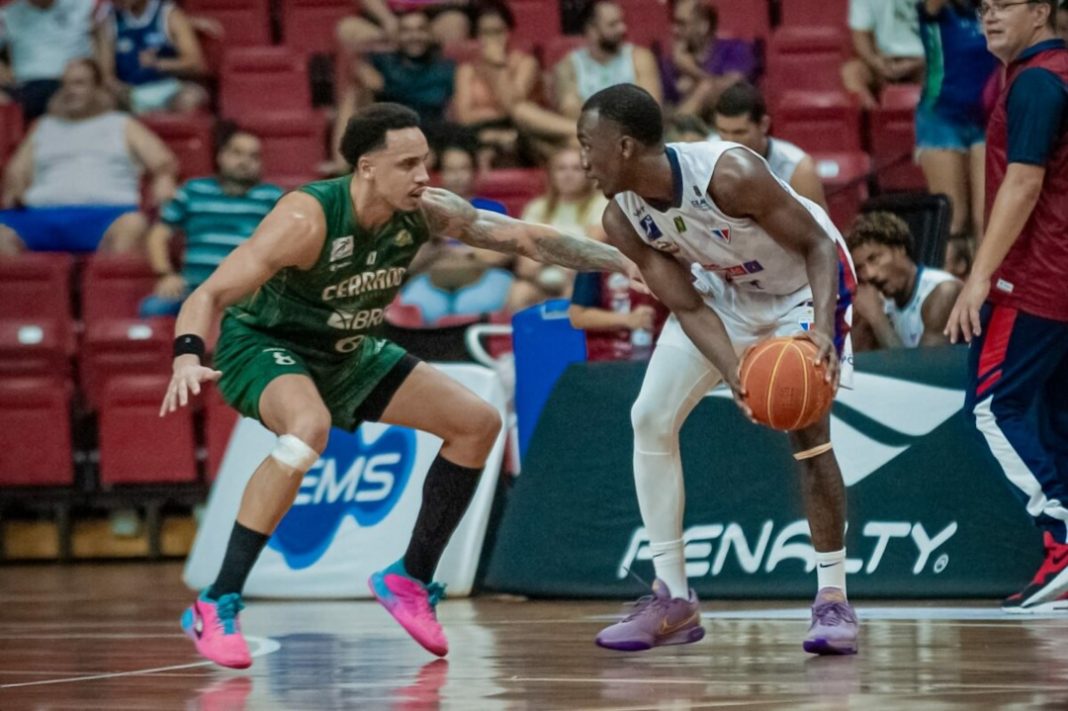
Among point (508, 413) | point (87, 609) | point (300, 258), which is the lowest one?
point (87, 609)

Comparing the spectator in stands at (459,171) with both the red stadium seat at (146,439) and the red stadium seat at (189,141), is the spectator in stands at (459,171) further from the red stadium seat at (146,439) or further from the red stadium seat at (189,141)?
the red stadium seat at (189,141)

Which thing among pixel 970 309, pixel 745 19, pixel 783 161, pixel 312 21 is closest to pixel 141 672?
pixel 970 309

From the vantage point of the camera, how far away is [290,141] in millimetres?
11742

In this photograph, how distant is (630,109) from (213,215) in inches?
229

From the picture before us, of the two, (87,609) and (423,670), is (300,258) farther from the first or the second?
(87,609)

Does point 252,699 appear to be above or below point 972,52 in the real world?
below

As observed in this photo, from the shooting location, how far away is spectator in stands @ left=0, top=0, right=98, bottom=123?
1191cm

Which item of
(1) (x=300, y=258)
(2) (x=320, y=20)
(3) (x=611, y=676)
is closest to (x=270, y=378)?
(1) (x=300, y=258)

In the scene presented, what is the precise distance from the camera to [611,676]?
4.85 metres

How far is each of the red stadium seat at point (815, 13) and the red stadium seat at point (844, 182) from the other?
1.17 m

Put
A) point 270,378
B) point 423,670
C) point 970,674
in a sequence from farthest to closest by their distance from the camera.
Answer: point 270,378 → point 423,670 → point 970,674

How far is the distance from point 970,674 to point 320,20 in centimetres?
895

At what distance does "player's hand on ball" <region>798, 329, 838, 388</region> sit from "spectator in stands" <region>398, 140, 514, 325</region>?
4843 mm

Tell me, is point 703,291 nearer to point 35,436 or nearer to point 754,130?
point 754,130
